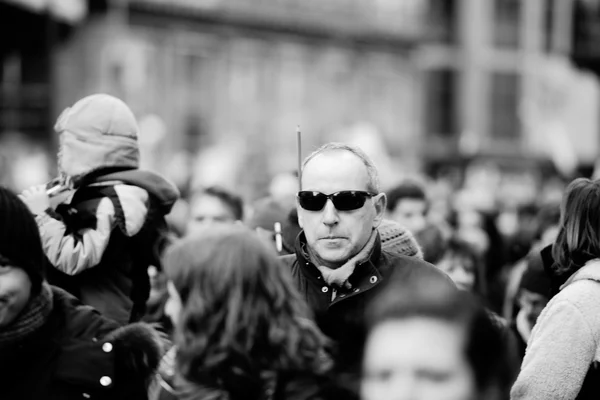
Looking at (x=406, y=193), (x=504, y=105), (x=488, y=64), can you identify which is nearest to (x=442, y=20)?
(x=488, y=64)

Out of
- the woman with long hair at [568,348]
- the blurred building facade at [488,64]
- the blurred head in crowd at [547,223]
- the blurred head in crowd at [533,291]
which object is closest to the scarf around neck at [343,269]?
the woman with long hair at [568,348]

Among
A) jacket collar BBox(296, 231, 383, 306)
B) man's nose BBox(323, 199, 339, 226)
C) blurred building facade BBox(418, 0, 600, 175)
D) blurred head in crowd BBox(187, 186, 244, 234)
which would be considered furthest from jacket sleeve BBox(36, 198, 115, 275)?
blurred building facade BBox(418, 0, 600, 175)

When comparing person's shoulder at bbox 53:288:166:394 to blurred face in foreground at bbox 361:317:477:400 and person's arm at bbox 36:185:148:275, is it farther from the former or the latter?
blurred face in foreground at bbox 361:317:477:400

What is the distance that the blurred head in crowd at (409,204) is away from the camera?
8555 millimetres

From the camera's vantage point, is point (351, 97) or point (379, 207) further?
point (351, 97)

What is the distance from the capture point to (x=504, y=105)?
48781 mm

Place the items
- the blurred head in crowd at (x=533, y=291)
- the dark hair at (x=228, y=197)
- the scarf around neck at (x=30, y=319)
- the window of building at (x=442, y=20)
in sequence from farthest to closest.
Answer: the window of building at (x=442, y=20)
the dark hair at (x=228, y=197)
the blurred head in crowd at (x=533, y=291)
the scarf around neck at (x=30, y=319)

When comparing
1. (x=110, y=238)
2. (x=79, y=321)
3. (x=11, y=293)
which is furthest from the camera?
(x=110, y=238)

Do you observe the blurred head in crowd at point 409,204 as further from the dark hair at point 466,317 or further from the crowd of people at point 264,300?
the dark hair at point 466,317

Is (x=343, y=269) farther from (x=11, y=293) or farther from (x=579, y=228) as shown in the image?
(x=11, y=293)

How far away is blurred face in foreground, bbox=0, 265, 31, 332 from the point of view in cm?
380

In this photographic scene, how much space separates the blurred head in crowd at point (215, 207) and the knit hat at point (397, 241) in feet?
7.68

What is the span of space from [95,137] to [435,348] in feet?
10.0

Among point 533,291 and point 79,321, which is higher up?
point 79,321
